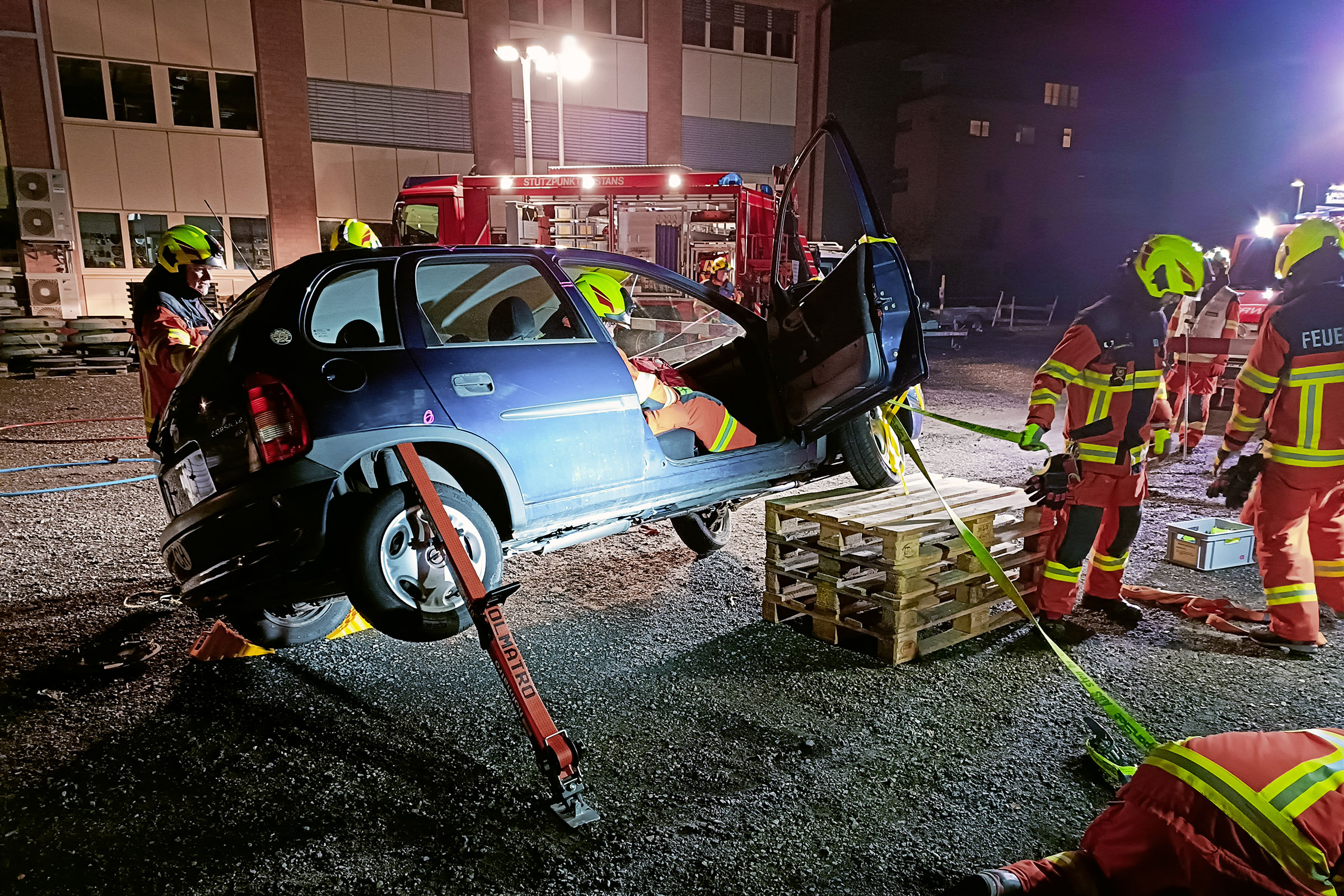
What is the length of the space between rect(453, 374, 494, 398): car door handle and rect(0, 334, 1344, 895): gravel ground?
1258 millimetres

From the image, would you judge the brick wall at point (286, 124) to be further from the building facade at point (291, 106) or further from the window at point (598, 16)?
the window at point (598, 16)

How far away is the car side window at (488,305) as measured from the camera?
3.56 meters

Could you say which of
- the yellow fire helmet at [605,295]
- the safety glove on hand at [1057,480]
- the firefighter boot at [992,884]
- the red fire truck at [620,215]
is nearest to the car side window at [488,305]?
the yellow fire helmet at [605,295]

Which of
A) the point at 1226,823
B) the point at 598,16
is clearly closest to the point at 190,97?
the point at 598,16

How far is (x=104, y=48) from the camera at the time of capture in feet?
58.0

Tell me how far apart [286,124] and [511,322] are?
18.9 meters

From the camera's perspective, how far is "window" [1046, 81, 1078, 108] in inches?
1580

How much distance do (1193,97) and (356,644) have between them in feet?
160

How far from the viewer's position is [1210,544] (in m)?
4.86

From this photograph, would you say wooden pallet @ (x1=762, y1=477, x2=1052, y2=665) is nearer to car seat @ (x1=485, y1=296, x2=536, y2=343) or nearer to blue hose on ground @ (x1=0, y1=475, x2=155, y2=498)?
car seat @ (x1=485, y1=296, x2=536, y2=343)

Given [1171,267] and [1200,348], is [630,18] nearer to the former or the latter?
[1200,348]

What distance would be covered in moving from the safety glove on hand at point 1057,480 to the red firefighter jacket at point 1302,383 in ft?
2.89

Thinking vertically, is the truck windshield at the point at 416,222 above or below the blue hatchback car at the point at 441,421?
above

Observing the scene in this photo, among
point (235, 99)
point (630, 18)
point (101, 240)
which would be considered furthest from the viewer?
point (630, 18)
